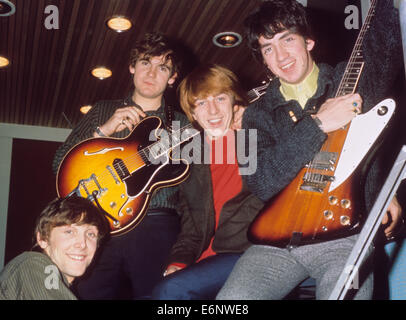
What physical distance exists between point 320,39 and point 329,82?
132 cm

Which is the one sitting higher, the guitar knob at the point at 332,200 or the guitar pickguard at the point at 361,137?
the guitar pickguard at the point at 361,137

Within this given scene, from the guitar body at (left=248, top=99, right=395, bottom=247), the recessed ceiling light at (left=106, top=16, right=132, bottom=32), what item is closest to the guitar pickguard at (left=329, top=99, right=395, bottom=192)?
the guitar body at (left=248, top=99, right=395, bottom=247)

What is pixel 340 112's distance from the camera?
4.97 feet

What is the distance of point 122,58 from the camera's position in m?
4.87

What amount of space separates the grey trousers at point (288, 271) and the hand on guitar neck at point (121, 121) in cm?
131

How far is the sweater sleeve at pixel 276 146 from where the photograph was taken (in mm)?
1561

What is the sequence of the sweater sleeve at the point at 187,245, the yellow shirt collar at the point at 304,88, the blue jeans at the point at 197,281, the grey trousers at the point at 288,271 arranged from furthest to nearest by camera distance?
the sweater sleeve at the point at 187,245, the yellow shirt collar at the point at 304,88, the blue jeans at the point at 197,281, the grey trousers at the point at 288,271

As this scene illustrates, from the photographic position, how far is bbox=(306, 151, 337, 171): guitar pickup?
4.98ft

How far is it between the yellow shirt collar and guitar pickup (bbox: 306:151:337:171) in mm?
370

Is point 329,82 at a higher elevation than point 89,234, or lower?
higher

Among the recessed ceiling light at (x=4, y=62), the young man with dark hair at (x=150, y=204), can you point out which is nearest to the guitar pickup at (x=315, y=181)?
the young man with dark hair at (x=150, y=204)

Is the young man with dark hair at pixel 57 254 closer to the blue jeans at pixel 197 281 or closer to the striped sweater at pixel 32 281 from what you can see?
the striped sweater at pixel 32 281
